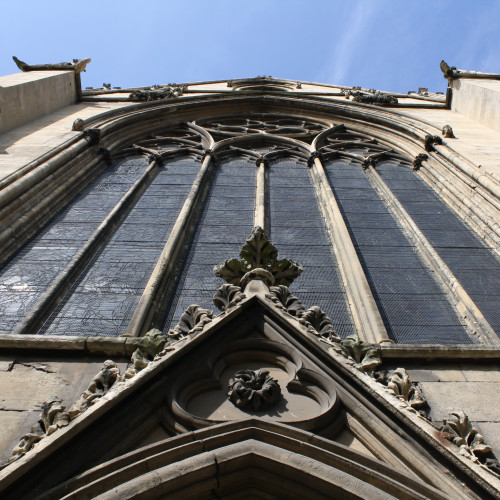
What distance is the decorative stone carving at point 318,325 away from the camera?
15.5 ft

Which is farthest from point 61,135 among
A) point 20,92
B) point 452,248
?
point 452,248

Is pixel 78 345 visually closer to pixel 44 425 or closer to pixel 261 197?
pixel 44 425

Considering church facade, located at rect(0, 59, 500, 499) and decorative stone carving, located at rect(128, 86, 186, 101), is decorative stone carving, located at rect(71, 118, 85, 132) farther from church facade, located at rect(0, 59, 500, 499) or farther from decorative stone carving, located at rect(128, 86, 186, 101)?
Result: decorative stone carving, located at rect(128, 86, 186, 101)

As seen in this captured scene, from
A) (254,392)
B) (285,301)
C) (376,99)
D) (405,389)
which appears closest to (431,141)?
(376,99)

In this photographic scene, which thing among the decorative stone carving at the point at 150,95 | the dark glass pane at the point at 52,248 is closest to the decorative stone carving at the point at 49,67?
the decorative stone carving at the point at 150,95

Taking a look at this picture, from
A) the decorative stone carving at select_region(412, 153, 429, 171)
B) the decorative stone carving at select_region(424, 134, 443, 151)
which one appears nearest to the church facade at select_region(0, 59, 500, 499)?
the decorative stone carving at select_region(424, 134, 443, 151)

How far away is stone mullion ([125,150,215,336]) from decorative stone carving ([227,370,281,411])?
1.91m

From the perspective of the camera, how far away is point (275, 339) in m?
4.73

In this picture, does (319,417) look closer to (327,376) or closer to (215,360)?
(327,376)

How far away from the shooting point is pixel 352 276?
7.44 metres

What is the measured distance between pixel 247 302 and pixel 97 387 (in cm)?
134

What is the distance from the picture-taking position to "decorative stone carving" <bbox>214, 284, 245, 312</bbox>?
5043 millimetres

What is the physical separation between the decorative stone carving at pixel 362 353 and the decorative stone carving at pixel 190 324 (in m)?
1.04

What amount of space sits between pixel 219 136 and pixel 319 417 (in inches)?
486
